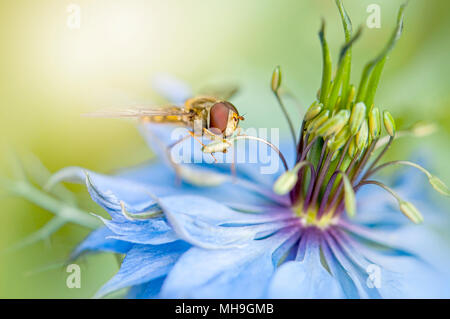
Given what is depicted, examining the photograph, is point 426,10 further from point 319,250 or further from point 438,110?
point 319,250

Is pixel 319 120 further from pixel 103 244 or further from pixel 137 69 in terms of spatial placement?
pixel 137 69

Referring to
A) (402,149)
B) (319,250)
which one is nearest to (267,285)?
(319,250)

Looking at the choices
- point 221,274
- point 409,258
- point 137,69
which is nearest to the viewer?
point 221,274

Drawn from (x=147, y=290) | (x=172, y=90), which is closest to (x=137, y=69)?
(x=172, y=90)

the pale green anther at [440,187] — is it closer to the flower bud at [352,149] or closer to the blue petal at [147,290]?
the flower bud at [352,149]

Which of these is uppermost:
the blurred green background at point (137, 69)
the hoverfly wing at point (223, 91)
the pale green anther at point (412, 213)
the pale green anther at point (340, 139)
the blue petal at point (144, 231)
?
the blurred green background at point (137, 69)

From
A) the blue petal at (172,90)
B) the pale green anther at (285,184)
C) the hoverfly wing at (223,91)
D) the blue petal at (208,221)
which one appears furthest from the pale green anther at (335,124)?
the blue petal at (172,90)
